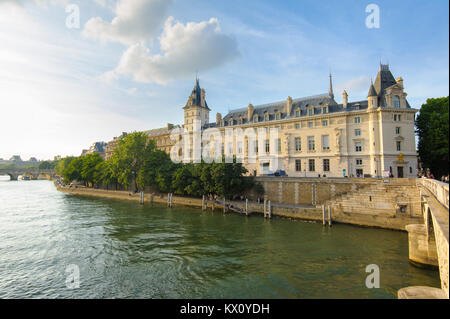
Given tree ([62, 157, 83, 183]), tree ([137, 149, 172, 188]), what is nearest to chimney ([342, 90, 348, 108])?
tree ([137, 149, 172, 188])

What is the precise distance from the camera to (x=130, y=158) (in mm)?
49875

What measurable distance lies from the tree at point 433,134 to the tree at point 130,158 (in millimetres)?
49458

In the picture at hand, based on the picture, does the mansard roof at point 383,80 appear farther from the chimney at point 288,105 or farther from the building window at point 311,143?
the chimney at point 288,105

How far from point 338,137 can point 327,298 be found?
1227 inches

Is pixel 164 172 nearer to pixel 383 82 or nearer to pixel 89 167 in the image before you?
pixel 89 167

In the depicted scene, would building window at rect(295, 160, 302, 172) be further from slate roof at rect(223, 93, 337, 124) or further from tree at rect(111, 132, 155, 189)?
tree at rect(111, 132, 155, 189)

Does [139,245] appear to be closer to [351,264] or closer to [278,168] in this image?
[351,264]

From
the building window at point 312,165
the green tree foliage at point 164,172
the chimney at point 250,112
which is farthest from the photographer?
the chimney at point 250,112

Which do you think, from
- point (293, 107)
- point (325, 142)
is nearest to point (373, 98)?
point (325, 142)

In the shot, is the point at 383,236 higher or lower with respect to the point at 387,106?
lower

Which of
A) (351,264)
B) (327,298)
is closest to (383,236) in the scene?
(351,264)

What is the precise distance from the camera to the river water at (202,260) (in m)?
11.4

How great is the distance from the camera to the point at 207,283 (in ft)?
39.3

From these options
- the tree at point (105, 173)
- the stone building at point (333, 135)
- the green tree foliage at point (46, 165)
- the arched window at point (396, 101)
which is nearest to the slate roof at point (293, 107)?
the stone building at point (333, 135)
